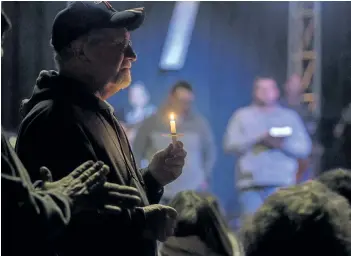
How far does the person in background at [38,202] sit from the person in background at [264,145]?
2636 millimetres

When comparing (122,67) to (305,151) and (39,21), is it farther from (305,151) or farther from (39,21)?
(305,151)

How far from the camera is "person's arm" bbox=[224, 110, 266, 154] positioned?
12.5 ft

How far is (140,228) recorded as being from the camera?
1.25 metres

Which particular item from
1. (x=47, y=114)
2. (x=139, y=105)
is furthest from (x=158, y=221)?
(x=139, y=105)

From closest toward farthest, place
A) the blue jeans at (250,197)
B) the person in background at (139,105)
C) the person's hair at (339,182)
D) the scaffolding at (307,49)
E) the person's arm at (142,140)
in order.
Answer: the person's hair at (339,182)
the person's arm at (142,140)
the blue jeans at (250,197)
the person in background at (139,105)
the scaffolding at (307,49)

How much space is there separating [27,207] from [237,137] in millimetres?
2994

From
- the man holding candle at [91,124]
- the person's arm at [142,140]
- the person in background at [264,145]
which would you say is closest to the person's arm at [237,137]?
the person in background at [264,145]

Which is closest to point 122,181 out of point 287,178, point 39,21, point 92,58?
point 92,58

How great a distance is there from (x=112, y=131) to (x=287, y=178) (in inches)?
99.4

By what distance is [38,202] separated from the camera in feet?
3.27

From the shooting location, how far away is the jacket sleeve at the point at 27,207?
0.98 meters

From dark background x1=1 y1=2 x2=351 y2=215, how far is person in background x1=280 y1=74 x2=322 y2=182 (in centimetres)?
8

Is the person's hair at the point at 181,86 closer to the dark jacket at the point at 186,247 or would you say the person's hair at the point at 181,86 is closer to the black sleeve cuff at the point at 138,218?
the dark jacket at the point at 186,247

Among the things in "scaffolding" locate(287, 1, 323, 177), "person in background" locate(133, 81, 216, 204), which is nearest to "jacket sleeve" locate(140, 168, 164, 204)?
"person in background" locate(133, 81, 216, 204)
